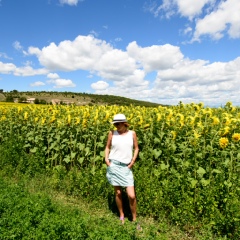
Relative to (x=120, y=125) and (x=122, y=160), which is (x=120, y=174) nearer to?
(x=122, y=160)

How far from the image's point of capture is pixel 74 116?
914 cm

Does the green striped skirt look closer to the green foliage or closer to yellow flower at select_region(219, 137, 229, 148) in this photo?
the green foliage

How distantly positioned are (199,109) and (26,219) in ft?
16.4

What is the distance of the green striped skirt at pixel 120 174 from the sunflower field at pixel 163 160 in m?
0.58

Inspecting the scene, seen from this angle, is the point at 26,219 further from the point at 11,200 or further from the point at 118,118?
the point at 118,118

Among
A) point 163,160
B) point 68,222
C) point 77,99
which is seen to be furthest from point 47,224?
point 77,99

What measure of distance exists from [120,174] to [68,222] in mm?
1234

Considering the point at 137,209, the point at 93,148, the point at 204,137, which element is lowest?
the point at 137,209

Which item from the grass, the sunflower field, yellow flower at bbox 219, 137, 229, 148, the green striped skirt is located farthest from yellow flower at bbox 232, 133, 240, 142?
the green striped skirt

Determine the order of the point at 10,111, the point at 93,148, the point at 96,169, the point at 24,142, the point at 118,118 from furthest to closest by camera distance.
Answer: the point at 10,111, the point at 24,142, the point at 93,148, the point at 96,169, the point at 118,118

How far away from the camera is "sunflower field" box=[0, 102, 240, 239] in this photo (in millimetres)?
5184

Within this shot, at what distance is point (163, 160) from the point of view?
7.00 metres

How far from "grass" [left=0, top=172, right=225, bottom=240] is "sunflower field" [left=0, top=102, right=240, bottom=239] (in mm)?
254

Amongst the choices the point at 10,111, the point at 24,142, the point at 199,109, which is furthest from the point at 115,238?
the point at 10,111
